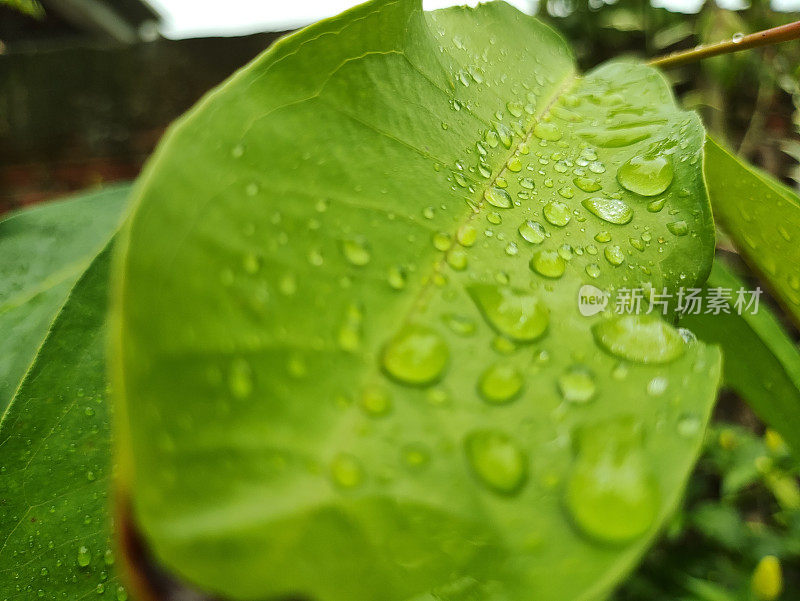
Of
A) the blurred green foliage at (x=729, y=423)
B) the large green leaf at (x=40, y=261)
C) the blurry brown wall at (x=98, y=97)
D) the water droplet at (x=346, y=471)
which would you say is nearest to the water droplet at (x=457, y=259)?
the water droplet at (x=346, y=471)

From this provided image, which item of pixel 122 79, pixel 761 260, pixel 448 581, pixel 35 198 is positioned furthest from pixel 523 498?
pixel 35 198

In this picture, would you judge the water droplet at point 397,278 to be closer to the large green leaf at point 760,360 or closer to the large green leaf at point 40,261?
the large green leaf at point 760,360

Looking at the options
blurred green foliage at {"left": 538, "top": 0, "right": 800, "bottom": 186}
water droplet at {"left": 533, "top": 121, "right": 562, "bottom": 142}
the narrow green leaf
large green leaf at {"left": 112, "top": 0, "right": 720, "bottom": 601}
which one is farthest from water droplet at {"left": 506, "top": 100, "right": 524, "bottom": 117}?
blurred green foliage at {"left": 538, "top": 0, "right": 800, "bottom": 186}

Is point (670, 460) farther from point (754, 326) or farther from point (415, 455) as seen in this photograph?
point (754, 326)

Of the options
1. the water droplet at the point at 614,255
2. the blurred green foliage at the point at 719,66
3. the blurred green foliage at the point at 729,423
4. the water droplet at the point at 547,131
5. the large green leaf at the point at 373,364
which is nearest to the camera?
the large green leaf at the point at 373,364

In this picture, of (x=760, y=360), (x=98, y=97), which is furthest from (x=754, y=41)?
(x=98, y=97)

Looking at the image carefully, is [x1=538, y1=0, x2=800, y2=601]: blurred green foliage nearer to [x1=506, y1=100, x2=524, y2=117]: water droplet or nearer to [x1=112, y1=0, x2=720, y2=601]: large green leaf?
[x1=506, y1=100, x2=524, y2=117]: water droplet
